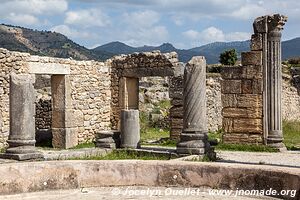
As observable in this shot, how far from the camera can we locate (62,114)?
18062 millimetres

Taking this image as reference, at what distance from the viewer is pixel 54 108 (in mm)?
18281

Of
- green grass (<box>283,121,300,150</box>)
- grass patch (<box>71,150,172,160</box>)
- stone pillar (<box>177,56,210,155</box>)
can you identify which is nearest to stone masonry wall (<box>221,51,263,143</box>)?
green grass (<box>283,121,300,150</box>)

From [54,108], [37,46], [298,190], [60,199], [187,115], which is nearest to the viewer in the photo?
[298,190]

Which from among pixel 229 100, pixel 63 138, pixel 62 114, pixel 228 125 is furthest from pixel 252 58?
pixel 63 138

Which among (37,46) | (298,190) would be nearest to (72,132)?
(298,190)

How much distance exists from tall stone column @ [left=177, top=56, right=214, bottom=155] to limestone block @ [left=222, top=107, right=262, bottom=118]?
4.06m

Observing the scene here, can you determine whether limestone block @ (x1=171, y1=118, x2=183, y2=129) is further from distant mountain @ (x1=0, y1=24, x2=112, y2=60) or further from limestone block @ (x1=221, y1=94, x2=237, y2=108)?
distant mountain @ (x1=0, y1=24, x2=112, y2=60)

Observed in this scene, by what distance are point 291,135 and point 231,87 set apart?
15.8ft

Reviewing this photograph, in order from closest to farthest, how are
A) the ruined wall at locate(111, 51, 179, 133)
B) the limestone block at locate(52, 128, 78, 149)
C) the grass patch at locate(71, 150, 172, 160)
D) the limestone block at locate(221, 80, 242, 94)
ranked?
the grass patch at locate(71, 150, 172, 160) < the limestone block at locate(221, 80, 242, 94) < the limestone block at locate(52, 128, 78, 149) < the ruined wall at locate(111, 51, 179, 133)

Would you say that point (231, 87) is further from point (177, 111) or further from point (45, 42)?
A: point (45, 42)

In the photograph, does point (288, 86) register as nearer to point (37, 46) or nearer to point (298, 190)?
point (298, 190)

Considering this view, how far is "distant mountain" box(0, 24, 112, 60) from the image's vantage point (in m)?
80.7

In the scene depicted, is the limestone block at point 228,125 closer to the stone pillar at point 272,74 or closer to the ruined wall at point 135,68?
the stone pillar at point 272,74

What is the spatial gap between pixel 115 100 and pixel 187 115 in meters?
9.09
